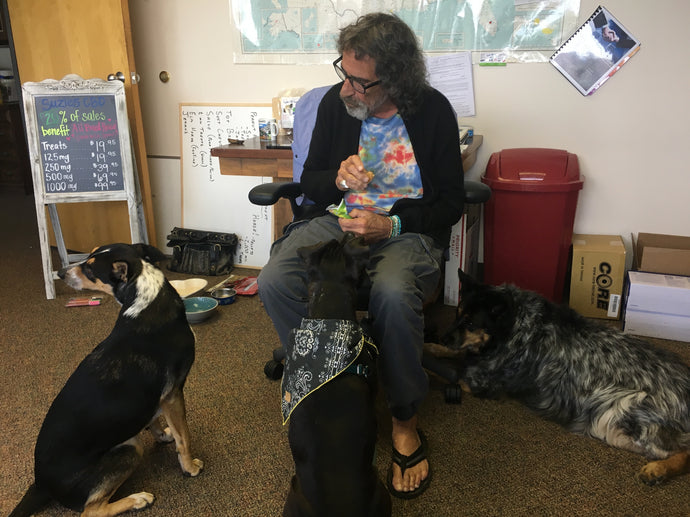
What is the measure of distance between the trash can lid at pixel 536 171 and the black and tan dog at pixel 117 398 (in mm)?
1678

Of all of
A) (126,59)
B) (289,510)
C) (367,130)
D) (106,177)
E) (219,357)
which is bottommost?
(219,357)

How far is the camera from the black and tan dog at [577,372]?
1.66 meters

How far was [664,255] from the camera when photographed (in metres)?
2.58

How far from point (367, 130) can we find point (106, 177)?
1.81 meters

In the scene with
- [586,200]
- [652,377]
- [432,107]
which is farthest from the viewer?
[586,200]

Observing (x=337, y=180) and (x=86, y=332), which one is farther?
(x=86, y=332)

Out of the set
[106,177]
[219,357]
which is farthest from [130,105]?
[219,357]

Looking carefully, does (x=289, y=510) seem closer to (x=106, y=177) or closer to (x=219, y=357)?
(x=219, y=357)

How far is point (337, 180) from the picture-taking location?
184 cm

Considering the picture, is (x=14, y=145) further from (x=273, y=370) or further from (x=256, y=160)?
(x=273, y=370)

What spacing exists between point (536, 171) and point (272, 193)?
1.32 metres

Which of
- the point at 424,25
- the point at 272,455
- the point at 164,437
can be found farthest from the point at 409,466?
the point at 424,25

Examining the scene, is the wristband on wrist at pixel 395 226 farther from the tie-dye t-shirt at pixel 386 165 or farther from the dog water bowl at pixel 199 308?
the dog water bowl at pixel 199 308

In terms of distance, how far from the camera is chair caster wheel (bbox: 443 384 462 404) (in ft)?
6.55
